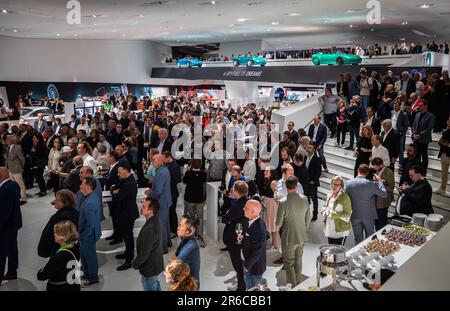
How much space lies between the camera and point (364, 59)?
52.9 feet

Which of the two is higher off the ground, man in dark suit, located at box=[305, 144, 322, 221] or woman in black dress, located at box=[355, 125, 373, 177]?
woman in black dress, located at box=[355, 125, 373, 177]

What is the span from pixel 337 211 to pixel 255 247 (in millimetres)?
1450

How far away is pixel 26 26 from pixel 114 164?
11125mm

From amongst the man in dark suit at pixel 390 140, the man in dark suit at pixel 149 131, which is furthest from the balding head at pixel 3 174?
the man in dark suit at pixel 390 140

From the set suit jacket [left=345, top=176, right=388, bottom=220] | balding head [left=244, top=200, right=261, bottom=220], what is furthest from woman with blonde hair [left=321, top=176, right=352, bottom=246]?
balding head [left=244, top=200, right=261, bottom=220]

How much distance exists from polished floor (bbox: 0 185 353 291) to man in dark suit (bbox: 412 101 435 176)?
2.49 meters

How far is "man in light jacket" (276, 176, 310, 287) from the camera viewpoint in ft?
14.5

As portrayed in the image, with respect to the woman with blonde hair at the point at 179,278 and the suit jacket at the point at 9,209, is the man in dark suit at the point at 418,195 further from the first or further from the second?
the suit jacket at the point at 9,209

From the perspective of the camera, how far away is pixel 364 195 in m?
5.12

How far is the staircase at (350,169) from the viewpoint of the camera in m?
6.96

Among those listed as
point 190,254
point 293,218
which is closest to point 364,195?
point 293,218

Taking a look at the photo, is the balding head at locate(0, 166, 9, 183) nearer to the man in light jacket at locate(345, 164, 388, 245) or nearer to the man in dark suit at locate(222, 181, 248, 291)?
the man in dark suit at locate(222, 181, 248, 291)
